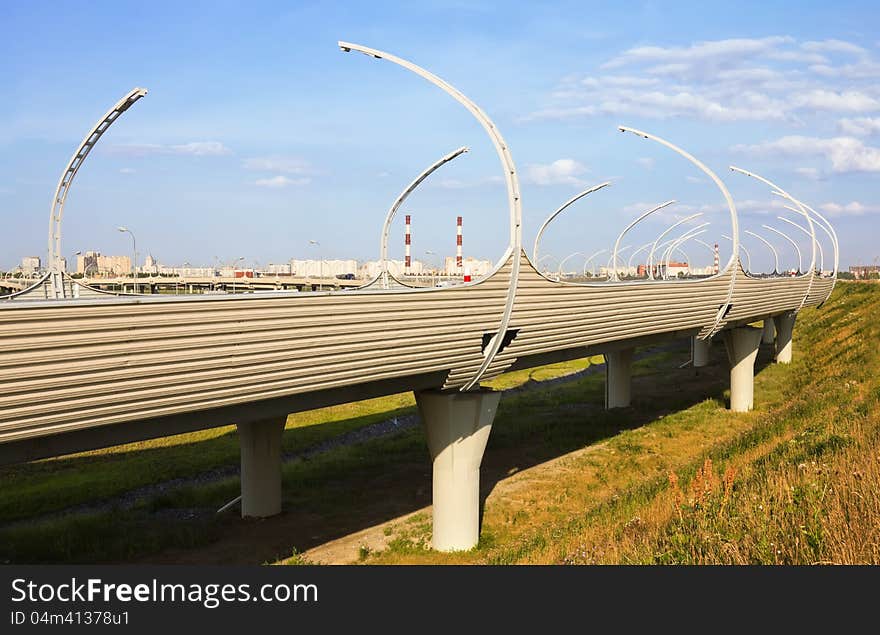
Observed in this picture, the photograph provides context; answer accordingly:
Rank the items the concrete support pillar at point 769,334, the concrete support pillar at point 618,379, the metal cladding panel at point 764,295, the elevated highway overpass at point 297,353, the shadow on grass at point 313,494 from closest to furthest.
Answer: the elevated highway overpass at point 297,353 < the shadow on grass at point 313,494 < the metal cladding panel at point 764,295 < the concrete support pillar at point 618,379 < the concrete support pillar at point 769,334

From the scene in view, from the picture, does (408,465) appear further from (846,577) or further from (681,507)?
(846,577)

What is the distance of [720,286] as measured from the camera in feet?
98.0

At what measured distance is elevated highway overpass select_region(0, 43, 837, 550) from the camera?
423 inches

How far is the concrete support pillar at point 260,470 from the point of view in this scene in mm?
23578

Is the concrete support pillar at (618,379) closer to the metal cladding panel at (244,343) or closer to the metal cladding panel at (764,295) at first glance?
the metal cladding panel at (764,295)

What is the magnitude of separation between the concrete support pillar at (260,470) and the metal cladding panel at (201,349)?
8.70m

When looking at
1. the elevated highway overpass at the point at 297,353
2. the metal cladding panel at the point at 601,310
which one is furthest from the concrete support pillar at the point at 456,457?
the metal cladding panel at the point at 601,310

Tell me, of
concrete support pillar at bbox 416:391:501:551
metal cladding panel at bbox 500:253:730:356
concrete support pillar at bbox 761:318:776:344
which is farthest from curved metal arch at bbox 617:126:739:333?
concrete support pillar at bbox 761:318:776:344

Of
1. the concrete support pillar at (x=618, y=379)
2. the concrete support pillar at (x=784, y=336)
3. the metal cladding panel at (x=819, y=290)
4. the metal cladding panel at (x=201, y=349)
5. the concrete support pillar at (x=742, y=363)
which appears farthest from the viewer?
the concrete support pillar at (x=784, y=336)

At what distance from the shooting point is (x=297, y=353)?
14.0m

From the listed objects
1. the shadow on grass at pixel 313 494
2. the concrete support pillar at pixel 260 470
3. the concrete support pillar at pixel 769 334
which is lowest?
the shadow on grass at pixel 313 494

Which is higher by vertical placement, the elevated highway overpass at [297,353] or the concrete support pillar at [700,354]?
the elevated highway overpass at [297,353]

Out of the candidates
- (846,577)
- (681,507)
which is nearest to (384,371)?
(681,507)

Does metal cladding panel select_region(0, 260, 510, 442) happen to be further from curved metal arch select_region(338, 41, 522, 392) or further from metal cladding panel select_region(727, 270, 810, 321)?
metal cladding panel select_region(727, 270, 810, 321)
